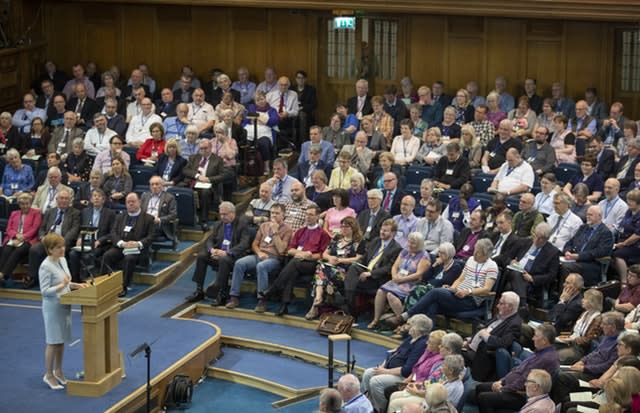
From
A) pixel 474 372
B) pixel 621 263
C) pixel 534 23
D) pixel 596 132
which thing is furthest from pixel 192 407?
pixel 534 23

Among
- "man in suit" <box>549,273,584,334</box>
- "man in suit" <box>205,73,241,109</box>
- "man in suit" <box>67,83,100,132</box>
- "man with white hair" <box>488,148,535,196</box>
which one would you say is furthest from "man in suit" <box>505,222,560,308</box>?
"man in suit" <box>67,83,100,132</box>

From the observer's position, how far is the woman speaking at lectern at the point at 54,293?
9109 mm

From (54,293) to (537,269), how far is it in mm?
4051

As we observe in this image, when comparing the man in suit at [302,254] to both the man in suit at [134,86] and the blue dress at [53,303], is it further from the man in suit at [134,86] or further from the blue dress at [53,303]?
the man in suit at [134,86]

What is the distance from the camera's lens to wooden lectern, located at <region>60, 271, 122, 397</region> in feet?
29.6

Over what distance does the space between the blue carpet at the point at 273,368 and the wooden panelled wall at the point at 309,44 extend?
576 centimetres

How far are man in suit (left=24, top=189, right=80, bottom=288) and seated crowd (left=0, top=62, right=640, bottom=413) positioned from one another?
2cm

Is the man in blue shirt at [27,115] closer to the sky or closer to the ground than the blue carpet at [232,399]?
closer to the sky

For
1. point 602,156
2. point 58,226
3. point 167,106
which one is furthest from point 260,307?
point 167,106

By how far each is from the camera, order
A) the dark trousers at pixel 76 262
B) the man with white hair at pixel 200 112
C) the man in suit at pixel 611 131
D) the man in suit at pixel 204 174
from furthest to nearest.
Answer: the man with white hair at pixel 200 112 < the man in suit at pixel 204 174 < the man in suit at pixel 611 131 < the dark trousers at pixel 76 262

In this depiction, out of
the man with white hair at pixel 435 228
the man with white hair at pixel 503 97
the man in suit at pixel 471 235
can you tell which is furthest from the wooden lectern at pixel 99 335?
the man with white hair at pixel 503 97

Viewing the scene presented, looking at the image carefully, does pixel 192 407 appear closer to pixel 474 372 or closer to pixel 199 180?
pixel 474 372

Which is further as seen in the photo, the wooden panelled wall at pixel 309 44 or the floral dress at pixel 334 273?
the wooden panelled wall at pixel 309 44

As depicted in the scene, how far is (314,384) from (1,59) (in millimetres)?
7817
